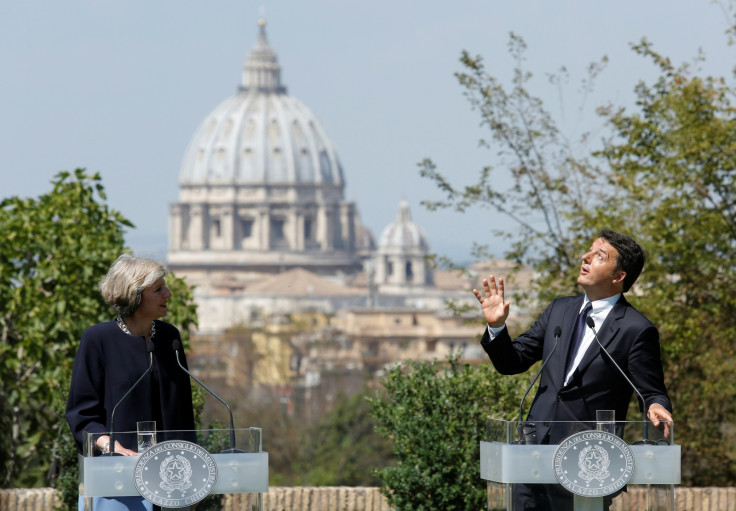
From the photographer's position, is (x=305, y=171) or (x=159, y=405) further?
(x=305, y=171)

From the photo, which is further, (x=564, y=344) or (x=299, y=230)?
(x=299, y=230)

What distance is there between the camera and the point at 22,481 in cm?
820

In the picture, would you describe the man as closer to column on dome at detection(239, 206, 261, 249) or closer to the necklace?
the necklace

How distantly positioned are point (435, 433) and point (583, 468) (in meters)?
2.66

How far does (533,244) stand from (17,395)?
300 centimetres

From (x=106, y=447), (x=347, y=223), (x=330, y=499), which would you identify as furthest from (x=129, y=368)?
(x=347, y=223)

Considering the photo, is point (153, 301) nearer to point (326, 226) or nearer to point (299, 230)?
point (299, 230)

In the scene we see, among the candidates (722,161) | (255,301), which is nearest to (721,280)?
(722,161)

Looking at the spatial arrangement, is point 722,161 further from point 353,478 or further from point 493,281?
point 353,478

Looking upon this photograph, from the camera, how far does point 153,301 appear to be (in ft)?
11.0

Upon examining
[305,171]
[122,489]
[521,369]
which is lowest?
[122,489]

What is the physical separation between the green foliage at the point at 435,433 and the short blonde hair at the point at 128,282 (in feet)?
7.96

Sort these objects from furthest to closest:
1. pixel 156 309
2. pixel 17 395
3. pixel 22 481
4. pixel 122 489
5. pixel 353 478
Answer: pixel 353 478 < pixel 22 481 < pixel 17 395 < pixel 156 309 < pixel 122 489

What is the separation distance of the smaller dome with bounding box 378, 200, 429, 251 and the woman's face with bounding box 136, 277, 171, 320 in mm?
121324
